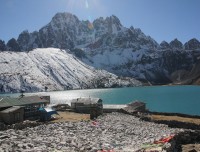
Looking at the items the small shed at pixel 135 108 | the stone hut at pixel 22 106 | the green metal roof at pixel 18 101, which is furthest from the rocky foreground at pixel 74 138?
the small shed at pixel 135 108

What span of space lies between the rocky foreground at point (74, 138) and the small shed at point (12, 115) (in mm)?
7430

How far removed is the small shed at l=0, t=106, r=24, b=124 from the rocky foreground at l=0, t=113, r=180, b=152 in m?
7.43

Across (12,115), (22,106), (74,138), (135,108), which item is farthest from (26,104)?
(135,108)

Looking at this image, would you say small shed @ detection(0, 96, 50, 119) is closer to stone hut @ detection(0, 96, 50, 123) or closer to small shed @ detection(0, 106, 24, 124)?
stone hut @ detection(0, 96, 50, 123)

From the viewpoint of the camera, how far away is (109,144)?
4850 centimetres

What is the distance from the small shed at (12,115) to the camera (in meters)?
67.2

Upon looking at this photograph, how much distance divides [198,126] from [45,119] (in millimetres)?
33133

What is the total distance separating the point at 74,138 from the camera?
52188 mm

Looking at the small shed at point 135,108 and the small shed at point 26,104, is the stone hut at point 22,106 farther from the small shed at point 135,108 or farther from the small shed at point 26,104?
the small shed at point 135,108

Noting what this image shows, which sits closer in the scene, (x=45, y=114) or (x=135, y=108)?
(x=45, y=114)

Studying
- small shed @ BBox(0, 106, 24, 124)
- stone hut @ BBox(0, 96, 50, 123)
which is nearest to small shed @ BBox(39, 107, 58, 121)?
stone hut @ BBox(0, 96, 50, 123)

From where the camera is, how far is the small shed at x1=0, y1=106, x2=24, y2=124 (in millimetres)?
67188

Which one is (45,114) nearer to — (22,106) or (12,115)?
(22,106)

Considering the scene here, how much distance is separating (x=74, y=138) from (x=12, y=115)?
821 inches
